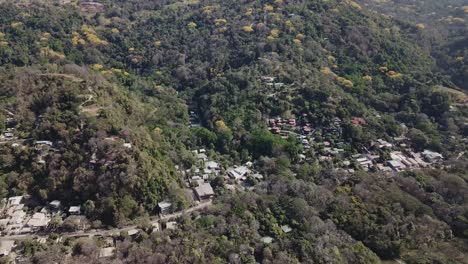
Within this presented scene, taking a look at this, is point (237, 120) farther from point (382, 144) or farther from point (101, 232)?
point (101, 232)

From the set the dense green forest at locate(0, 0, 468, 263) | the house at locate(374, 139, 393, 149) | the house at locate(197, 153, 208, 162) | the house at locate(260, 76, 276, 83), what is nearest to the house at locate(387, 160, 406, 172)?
the dense green forest at locate(0, 0, 468, 263)

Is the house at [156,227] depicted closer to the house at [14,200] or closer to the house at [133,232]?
the house at [133,232]

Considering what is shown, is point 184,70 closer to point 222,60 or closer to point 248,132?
point 222,60

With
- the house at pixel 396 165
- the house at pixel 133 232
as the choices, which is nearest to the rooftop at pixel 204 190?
the house at pixel 133 232

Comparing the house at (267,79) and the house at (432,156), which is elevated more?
the house at (267,79)

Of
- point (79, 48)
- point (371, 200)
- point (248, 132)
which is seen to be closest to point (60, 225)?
point (248, 132)

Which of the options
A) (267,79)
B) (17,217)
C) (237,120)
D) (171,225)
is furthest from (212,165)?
(267,79)
